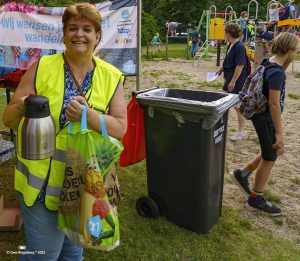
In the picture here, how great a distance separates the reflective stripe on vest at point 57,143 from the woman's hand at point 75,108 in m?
0.09

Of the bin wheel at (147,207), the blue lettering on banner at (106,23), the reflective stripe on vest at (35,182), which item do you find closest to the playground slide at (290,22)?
the blue lettering on banner at (106,23)

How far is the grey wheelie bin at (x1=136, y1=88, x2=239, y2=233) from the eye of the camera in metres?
2.77

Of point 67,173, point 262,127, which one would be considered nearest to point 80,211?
point 67,173

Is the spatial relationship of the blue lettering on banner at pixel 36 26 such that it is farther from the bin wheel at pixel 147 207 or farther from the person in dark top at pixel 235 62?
the person in dark top at pixel 235 62

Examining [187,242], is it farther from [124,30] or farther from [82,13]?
[124,30]

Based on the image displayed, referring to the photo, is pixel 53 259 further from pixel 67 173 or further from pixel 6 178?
pixel 6 178

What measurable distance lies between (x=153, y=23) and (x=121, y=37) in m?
16.6

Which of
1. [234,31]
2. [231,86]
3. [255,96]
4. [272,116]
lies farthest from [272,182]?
[234,31]

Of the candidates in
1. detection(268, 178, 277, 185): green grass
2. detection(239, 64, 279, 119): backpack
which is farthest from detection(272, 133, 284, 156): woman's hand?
detection(268, 178, 277, 185): green grass

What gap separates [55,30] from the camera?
14.2ft

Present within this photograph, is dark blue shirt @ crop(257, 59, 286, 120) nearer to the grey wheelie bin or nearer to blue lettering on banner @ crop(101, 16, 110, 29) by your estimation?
the grey wheelie bin

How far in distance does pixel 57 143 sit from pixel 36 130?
204mm

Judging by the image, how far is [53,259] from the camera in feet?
6.06

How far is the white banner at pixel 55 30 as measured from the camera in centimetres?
426
